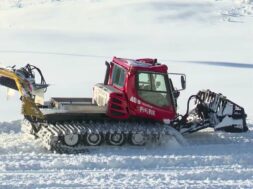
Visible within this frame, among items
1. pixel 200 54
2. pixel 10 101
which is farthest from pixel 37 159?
pixel 200 54

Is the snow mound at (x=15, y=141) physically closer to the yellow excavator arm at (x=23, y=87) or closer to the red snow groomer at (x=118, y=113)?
the red snow groomer at (x=118, y=113)

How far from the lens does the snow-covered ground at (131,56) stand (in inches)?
363

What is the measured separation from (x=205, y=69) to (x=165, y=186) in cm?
1641

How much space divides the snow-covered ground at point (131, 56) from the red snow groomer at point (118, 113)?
25cm

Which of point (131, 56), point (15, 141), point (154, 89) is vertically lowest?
point (15, 141)

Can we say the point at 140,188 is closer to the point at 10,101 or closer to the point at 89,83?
the point at 10,101

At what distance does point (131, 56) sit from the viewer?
1105 inches

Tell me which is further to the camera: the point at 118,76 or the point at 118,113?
the point at 118,76

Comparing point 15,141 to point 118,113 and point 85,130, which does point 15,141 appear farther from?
point 118,113

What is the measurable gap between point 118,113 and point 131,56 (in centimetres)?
1681

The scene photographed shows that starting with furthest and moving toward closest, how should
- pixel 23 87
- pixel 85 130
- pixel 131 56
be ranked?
pixel 131 56, pixel 23 87, pixel 85 130

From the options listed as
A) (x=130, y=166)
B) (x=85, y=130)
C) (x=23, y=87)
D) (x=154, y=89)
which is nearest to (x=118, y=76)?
(x=154, y=89)

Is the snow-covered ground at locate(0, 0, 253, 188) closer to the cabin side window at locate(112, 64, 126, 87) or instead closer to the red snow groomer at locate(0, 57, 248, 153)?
the red snow groomer at locate(0, 57, 248, 153)

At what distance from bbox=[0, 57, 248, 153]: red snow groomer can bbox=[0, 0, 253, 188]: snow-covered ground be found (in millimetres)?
253
